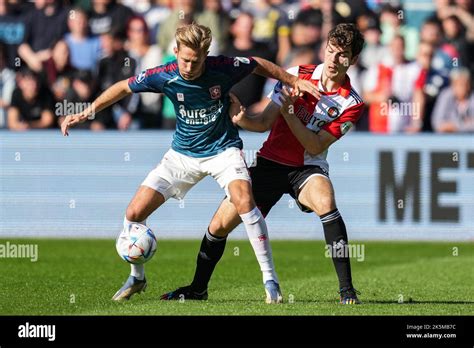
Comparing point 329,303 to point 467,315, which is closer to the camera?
point 467,315

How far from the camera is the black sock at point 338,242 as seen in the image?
33.3 ft

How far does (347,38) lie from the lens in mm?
10039

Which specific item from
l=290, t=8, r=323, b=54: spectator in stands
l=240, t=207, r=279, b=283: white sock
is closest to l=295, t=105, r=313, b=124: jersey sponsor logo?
l=240, t=207, r=279, b=283: white sock

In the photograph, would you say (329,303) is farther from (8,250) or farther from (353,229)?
(353,229)

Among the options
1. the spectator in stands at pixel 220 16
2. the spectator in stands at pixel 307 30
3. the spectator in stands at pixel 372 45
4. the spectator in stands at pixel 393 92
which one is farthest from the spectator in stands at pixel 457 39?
the spectator in stands at pixel 220 16

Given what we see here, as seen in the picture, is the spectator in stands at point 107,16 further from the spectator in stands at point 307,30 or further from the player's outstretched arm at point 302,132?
the player's outstretched arm at point 302,132

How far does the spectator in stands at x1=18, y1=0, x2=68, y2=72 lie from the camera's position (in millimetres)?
19578

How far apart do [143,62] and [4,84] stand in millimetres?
2388

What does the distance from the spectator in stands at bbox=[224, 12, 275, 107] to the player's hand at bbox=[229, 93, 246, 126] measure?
8054mm

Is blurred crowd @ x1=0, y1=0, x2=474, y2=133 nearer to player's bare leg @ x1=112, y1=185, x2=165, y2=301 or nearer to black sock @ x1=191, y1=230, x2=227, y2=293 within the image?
black sock @ x1=191, y1=230, x2=227, y2=293

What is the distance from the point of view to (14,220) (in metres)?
17.6

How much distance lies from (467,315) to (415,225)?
8.19 metres
